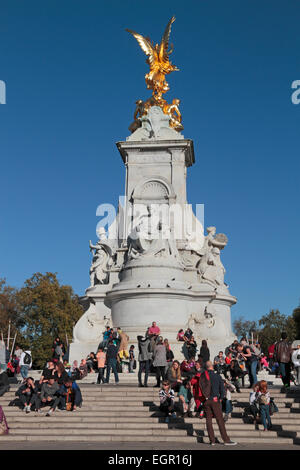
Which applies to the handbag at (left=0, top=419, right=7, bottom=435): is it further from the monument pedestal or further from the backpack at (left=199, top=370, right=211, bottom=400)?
the monument pedestal

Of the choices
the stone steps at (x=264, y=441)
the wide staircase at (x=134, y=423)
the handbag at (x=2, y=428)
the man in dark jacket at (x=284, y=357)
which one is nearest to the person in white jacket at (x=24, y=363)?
the wide staircase at (x=134, y=423)

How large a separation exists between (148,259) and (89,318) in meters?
4.09

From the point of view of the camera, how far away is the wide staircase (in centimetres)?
1151

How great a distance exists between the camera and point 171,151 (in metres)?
31.2

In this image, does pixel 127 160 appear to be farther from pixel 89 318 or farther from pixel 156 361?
pixel 156 361

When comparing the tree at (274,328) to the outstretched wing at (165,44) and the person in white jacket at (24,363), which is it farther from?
the person in white jacket at (24,363)

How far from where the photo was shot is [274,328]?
7006 centimetres

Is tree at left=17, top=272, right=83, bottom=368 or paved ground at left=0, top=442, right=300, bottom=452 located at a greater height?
tree at left=17, top=272, right=83, bottom=368

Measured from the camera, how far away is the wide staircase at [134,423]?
1151cm

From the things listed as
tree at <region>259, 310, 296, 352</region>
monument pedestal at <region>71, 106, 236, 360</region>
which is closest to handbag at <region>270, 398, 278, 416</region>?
monument pedestal at <region>71, 106, 236, 360</region>

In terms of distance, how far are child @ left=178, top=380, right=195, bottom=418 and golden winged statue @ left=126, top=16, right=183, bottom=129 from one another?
22.6m

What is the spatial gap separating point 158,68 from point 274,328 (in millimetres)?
45169

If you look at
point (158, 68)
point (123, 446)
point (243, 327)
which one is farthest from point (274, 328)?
point (123, 446)
